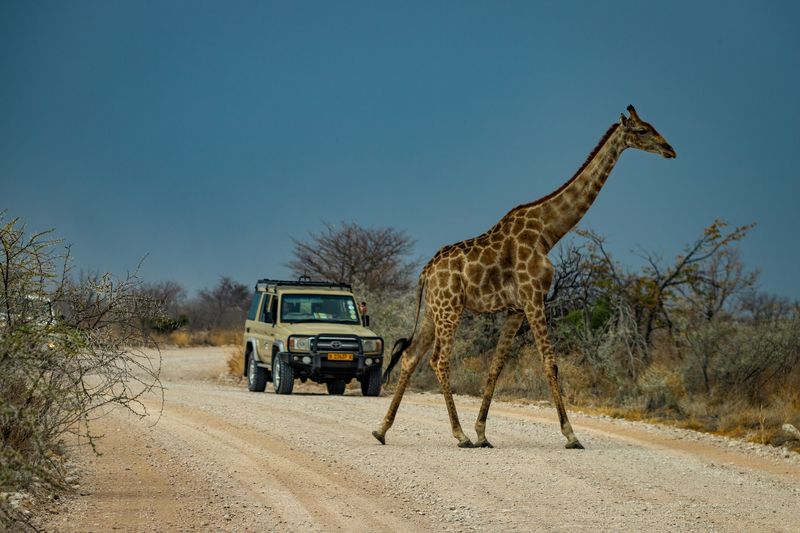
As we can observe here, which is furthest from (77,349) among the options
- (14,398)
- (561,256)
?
(561,256)

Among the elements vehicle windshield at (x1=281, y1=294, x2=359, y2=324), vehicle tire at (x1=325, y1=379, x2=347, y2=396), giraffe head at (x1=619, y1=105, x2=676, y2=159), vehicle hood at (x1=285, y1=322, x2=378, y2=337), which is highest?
giraffe head at (x1=619, y1=105, x2=676, y2=159)

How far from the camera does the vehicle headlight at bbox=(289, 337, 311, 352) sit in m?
20.0

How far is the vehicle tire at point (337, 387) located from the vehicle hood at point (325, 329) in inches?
53.9

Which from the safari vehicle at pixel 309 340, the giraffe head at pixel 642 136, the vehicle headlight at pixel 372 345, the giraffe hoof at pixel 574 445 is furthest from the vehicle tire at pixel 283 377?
the giraffe head at pixel 642 136

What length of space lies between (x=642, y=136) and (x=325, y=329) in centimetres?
972

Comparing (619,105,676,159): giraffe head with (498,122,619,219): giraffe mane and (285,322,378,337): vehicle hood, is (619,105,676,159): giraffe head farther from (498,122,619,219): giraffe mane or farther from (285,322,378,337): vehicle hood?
(285,322,378,337): vehicle hood

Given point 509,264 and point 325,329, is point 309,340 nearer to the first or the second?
point 325,329

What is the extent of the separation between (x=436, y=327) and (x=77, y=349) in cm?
531

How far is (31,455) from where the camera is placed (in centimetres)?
923

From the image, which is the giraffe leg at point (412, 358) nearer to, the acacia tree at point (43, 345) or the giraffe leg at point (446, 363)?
the giraffe leg at point (446, 363)

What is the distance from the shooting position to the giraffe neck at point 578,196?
12672mm

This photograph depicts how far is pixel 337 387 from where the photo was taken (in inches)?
875

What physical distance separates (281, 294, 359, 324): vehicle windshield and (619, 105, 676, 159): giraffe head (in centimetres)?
1022

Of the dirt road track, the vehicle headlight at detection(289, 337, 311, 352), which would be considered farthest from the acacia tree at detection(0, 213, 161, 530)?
the vehicle headlight at detection(289, 337, 311, 352)
